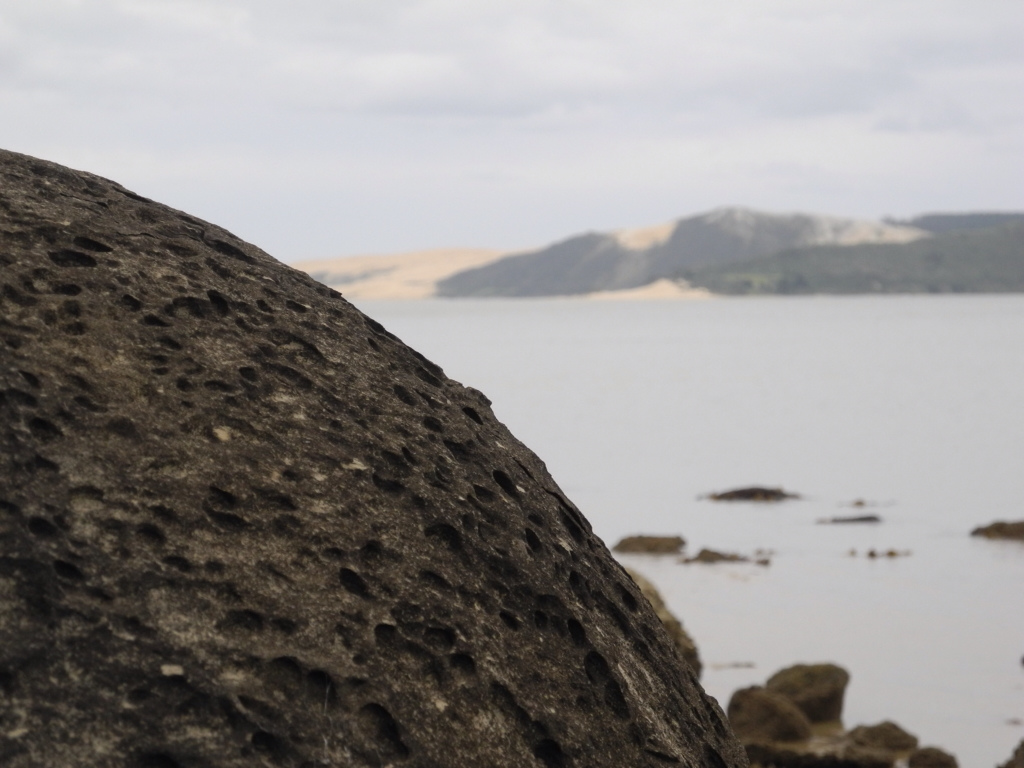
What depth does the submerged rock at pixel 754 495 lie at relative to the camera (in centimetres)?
2883

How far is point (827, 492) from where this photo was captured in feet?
101

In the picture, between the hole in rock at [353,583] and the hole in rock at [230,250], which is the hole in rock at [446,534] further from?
the hole in rock at [230,250]

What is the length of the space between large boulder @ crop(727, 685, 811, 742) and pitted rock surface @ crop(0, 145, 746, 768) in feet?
22.3

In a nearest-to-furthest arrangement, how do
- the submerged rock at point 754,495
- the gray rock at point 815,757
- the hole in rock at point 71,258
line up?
the hole in rock at point 71,258
the gray rock at point 815,757
the submerged rock at point 754,495

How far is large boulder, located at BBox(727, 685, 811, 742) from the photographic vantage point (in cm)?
1059

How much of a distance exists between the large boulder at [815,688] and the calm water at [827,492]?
12.4 inches

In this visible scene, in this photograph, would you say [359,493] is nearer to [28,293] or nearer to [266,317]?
[266,317]

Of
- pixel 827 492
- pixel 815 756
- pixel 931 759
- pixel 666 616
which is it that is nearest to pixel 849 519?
pixel 827 492

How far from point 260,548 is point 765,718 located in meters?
8.23

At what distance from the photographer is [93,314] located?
139 inches

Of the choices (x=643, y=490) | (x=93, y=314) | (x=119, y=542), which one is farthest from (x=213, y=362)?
(x=643, y=490)

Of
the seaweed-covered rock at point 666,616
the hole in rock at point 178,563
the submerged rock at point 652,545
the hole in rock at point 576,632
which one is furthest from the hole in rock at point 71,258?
the submerged rock at point 652,545

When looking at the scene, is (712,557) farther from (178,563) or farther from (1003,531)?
(178,563)

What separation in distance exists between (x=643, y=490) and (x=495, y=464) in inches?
1082
